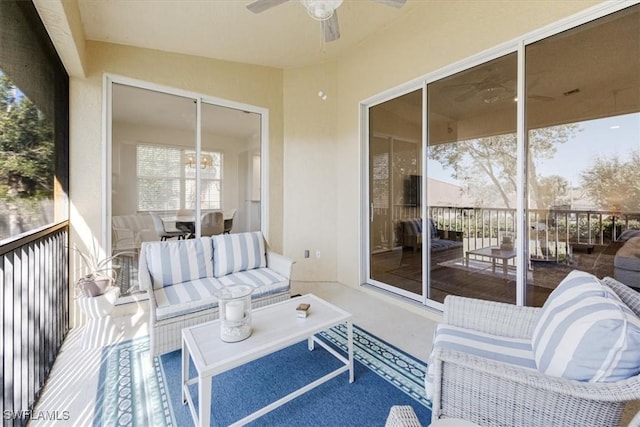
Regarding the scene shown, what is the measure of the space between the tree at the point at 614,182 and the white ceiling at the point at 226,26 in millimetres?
2317

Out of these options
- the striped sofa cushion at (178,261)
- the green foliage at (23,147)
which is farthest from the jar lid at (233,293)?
the green foliage at (23,147)

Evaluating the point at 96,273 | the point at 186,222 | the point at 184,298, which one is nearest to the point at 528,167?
the point at 184,298

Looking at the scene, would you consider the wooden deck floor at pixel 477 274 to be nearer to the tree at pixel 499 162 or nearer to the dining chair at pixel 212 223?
Answer: the tree at pixel 499 162

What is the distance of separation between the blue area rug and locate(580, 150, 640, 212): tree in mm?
2011

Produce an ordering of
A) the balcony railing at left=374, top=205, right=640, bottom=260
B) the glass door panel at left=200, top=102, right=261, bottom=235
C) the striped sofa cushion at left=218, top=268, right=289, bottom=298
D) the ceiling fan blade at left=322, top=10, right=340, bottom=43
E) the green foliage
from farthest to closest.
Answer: the glass door panel at left=200, top=102, right=261, bottom=235
the striped sofa cushion at left=218, top=268, right=289, bottom=298
the balcony railing at left=374, top=205, right=640, bottom=260
the ceiling fan blade at left=322, top=10, right=340, bottom=43
the green foliage

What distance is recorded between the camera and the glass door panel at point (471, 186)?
2629mm

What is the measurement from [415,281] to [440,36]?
2730 mm

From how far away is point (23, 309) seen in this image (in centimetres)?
158

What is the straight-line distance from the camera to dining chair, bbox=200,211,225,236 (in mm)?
3484

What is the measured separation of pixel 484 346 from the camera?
4.69 feet

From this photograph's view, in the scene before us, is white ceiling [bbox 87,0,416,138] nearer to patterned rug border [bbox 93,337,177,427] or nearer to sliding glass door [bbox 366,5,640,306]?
sliding glass door [bbox 366,5,640,306]

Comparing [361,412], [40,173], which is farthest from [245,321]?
[40,173]

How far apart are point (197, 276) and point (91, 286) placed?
33.0 inches

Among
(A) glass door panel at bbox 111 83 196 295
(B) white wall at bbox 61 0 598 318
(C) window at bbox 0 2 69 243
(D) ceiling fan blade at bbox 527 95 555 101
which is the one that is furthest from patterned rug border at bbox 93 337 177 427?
(D) ceiling fan blade at bbox 527 95 555 101
